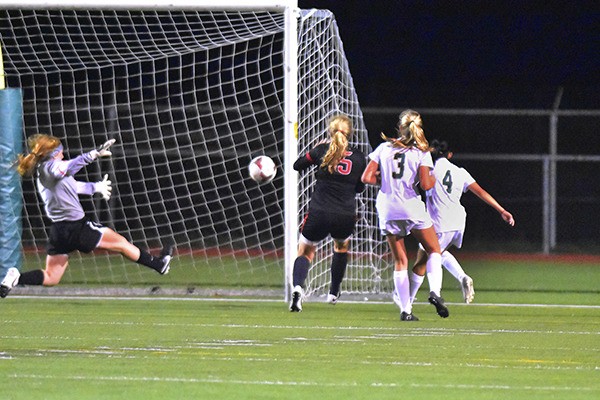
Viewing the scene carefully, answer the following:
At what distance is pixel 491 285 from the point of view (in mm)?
17984

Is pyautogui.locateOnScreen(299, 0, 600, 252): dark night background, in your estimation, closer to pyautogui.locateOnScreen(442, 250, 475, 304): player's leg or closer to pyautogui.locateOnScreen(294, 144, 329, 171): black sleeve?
pyautogui.locateOnScreen(442, 250, 475, 304): player's leg

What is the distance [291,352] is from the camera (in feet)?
31.9

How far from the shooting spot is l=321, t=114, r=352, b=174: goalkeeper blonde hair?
1330cm

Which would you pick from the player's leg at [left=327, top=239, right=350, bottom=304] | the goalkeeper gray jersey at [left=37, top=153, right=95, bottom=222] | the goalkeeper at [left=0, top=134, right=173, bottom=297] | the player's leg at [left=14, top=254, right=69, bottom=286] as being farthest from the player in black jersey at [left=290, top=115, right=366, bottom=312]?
the player's leg at [left=14, top=254, right=69, bottom=286]

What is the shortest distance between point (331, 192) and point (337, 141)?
1.86 ft

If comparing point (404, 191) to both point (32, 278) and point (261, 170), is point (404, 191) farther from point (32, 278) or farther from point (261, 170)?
point (32, 278)

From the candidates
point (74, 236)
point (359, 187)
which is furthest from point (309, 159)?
point (74, 236)

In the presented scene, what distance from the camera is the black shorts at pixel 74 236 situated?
1356cm

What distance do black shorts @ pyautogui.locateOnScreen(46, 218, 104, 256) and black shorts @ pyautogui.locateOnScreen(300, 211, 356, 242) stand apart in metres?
1.94

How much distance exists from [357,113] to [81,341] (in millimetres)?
5993

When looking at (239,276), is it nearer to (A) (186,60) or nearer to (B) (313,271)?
(B) (313,271)

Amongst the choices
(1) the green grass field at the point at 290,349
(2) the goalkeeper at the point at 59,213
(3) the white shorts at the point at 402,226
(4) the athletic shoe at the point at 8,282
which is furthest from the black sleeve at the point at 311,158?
(4) the athletic shoe at the point at 8,282

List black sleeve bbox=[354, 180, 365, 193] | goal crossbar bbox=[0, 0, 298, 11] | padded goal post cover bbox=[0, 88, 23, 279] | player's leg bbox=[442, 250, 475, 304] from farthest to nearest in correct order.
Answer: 1. padded goal post cover bbox=[0, 88, 23, 279]
2. goal crossbar bbox=[0, 0, 298, 11]
3. black sleeve bbox=[354, 180, 365, 193]
4. player's leg bbox=[442, 250, 475, 304]

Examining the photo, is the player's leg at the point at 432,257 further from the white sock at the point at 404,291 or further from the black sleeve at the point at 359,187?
the black sleeve at the point at 359,187
